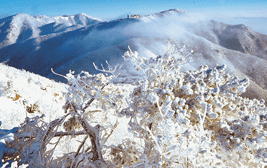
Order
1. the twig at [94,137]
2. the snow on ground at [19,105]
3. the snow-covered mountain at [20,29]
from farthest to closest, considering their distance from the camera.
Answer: the snow-covered mountain at [20,29], the snow on ground at [19,105], the twig at [94,137]

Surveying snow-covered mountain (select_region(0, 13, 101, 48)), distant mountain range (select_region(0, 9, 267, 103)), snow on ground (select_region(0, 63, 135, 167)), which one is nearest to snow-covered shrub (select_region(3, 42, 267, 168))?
snow on ground (select_region(0, 63, 135, 167))

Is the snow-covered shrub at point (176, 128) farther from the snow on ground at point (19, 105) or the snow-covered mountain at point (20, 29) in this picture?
the snow-covered mountain at point (20, 29)

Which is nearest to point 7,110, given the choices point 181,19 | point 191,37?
point 191,37

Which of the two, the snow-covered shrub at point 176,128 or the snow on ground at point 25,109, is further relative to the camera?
the snow on ground at point 25,109

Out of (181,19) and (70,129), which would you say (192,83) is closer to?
(70,129)

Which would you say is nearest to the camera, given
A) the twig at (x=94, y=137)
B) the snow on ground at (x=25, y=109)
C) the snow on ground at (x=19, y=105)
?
the twig at (x=94, y=137)

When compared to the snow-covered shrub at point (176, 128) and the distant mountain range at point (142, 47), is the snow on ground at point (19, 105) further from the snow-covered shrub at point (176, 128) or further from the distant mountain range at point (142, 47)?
the distant mountain range at point (142, 47)

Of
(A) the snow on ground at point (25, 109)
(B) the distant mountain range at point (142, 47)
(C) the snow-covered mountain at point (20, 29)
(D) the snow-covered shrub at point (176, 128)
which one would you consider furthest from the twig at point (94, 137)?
(C) the snow-covered mountain at point (20, 29)

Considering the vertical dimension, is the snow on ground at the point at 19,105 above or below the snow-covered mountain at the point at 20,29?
below

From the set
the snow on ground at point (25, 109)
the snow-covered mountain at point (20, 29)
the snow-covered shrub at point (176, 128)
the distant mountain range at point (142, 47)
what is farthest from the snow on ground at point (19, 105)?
the snow-covered mountain at point (20, 29)
